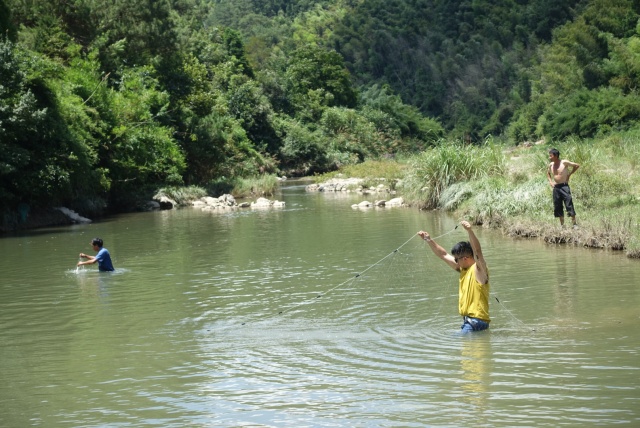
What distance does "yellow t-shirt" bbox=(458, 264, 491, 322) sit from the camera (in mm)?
10594

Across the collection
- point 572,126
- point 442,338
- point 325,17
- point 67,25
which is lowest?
point 442,338

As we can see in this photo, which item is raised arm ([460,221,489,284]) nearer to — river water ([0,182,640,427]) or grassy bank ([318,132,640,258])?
river water ([0,182,640,427])

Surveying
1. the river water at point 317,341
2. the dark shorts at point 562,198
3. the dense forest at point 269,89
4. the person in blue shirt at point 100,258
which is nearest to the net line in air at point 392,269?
the river water at point 317,341

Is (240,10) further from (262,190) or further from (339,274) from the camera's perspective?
(339,274)

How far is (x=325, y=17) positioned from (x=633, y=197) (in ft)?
394

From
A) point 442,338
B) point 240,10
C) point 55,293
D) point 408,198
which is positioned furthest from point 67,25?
point 240,10

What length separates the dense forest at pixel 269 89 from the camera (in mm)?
30672

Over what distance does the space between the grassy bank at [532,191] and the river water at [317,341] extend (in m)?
0.53

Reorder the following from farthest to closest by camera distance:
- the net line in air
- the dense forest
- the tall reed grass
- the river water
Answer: the dense forest
the tall reed grass
the net line in air
the river water

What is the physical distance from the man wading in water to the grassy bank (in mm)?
6765

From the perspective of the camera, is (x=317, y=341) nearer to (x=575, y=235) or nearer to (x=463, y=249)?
(x=463, y=249)

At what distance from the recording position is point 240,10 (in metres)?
159

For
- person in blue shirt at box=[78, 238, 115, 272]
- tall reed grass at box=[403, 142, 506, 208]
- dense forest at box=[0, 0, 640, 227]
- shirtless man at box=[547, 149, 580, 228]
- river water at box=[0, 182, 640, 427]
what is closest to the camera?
river water at box=[0, 182, 640, 427]

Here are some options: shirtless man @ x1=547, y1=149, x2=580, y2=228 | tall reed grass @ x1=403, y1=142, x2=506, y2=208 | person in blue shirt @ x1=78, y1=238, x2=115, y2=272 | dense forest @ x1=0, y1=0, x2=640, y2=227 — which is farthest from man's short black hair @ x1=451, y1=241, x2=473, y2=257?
dense forest @ x1=0, y1=0, x2=640, y2=227
